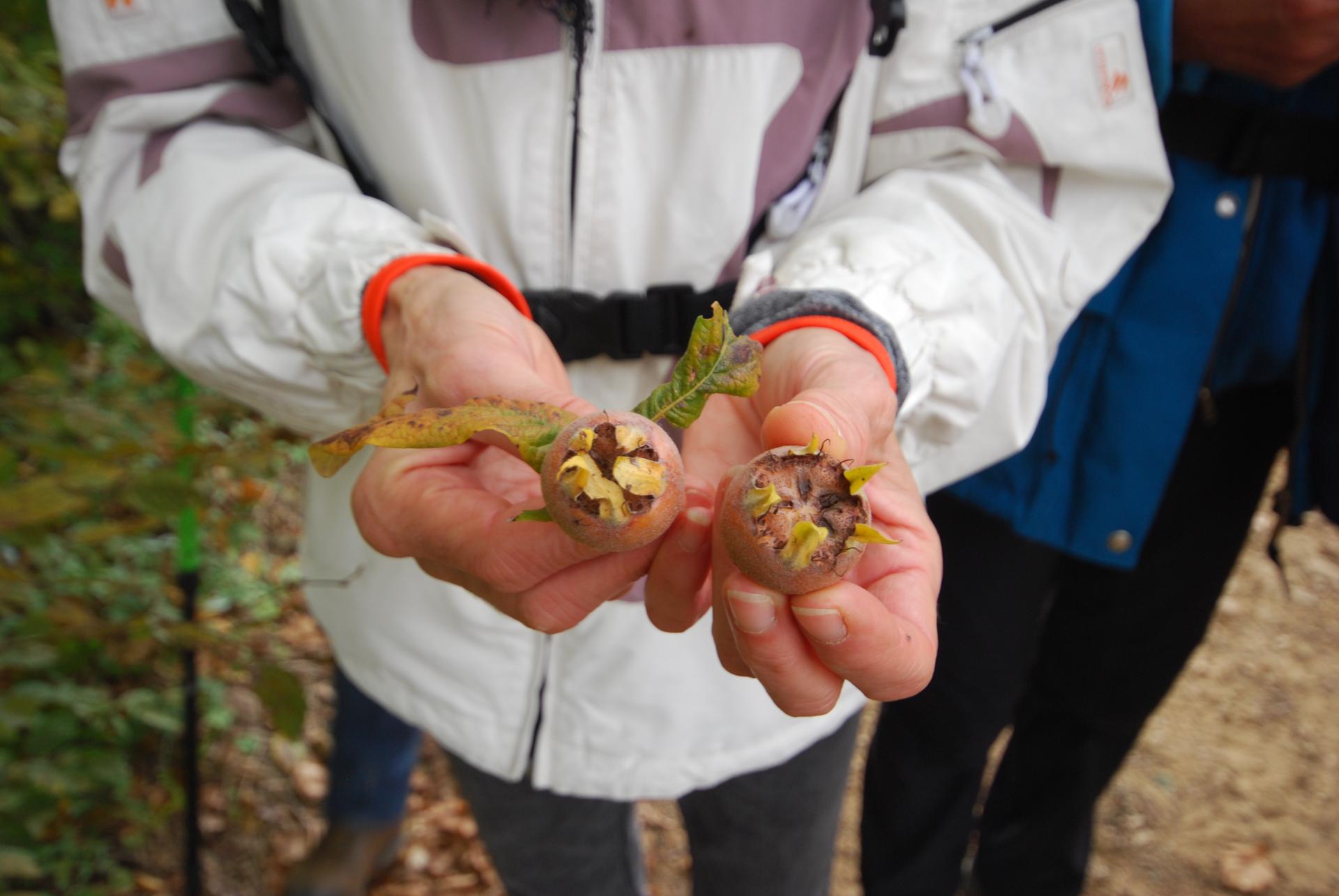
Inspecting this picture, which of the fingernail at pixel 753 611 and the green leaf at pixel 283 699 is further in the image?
the green leaf at pixel 283 699

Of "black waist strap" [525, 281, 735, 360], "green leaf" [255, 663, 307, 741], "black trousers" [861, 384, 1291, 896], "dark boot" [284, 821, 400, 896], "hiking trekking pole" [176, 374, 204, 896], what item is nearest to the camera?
"black waist strap" [525, 281, 735, 360]

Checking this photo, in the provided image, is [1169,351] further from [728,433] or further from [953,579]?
[728,433]

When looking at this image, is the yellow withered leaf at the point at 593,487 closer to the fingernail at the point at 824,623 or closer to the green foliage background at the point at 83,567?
the fingernail at the point at 824,623

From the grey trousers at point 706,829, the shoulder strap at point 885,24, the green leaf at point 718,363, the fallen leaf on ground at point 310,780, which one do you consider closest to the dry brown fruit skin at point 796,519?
the green leaf at point 718,363

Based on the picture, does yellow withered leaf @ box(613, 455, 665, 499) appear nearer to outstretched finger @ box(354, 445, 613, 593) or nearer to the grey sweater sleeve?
outstretched finger @ box(354, 445, 613, 593)

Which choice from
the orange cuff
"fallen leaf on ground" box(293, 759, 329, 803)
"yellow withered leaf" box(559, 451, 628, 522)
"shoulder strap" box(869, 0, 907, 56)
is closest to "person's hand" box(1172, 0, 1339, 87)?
"shoulder strap" box(869, 0, 907, 56)

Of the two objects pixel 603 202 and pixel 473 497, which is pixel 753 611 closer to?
pixel 473 497
